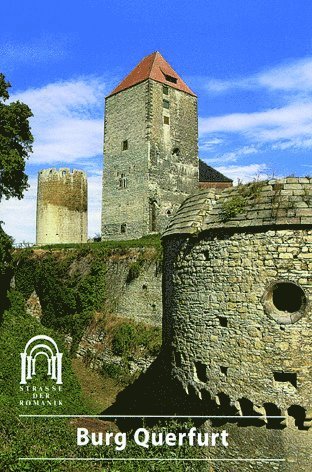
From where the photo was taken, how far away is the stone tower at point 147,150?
37375 mm

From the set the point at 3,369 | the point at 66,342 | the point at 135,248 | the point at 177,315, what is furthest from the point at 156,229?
the point at 177,315

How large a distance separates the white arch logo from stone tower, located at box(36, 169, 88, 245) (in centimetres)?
2262

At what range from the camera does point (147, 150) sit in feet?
122

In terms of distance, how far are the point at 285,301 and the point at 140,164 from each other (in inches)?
1219

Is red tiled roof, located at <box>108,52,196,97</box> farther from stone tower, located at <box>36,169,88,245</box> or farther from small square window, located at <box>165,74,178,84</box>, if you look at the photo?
stone tower, located at <box>36,169,88,245</box>

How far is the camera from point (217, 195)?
8750mm

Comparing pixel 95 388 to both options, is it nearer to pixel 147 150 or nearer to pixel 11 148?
pixel 11 148

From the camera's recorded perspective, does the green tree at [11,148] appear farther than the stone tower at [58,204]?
No

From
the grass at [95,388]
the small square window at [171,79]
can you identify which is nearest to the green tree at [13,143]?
the grass at [95,388]

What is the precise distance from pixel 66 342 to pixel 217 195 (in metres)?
17.5

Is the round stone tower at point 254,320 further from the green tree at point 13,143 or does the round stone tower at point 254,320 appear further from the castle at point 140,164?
the castle at point 140,164

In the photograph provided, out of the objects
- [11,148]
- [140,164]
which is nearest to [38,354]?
[11,148]

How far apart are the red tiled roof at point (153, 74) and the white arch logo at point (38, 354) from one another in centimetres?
2593

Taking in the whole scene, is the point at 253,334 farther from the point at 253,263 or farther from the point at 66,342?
the point at 66,342
